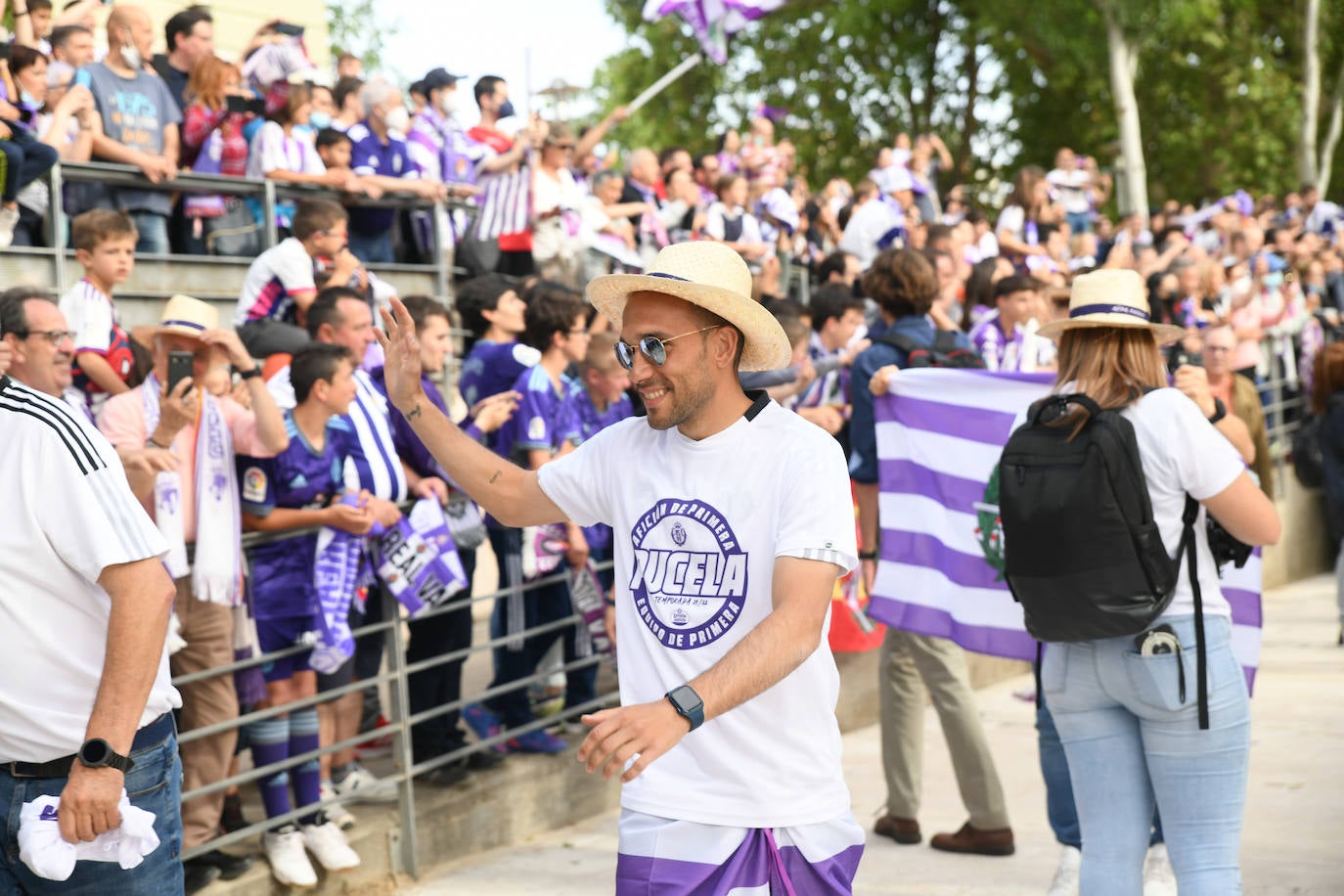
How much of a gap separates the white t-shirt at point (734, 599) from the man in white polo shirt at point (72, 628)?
3.40 feet

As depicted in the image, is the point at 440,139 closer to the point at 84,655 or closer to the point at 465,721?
the point at 465,721

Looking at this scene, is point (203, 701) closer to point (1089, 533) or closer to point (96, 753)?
point (96, 753)

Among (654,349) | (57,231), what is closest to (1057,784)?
(654,349)

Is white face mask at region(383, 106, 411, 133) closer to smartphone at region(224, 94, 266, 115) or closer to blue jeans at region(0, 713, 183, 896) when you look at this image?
smartphone at region(224, 94, 266, 115)

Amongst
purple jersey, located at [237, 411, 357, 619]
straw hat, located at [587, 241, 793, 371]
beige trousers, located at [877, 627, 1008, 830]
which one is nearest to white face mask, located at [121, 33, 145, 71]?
purple jersey, located at [237, 411, 357, 619]

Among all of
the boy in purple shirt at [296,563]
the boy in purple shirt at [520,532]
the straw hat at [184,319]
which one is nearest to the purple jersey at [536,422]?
the boy in purple shirt at [520,532]

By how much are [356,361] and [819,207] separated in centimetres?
1046

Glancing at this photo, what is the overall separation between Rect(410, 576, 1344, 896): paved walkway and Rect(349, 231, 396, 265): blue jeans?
4.29 meters

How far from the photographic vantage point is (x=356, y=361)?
6.23m

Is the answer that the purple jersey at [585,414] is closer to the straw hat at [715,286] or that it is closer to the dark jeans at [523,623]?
the dark jeans at [523,623]

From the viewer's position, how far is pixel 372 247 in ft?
33.1

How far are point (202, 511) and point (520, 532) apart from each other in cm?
187

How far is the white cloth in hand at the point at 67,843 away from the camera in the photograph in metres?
3.20

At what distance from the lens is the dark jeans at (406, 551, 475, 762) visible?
258 inches
